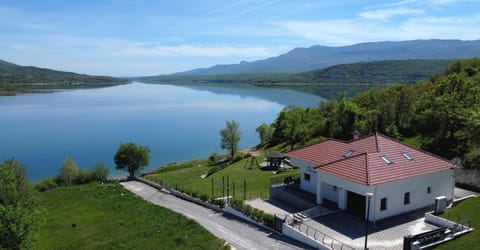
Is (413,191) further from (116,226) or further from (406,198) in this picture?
(116,226)

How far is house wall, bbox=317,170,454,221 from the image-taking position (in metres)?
20.5

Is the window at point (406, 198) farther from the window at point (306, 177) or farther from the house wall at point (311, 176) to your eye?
the window at point (306, 177)

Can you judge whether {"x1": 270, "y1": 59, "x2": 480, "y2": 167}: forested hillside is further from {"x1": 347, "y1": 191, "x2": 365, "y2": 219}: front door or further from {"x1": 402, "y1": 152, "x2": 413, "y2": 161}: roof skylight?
{"x1": 347, "y1": 191, "x2": 365, "y2": 219}: front door

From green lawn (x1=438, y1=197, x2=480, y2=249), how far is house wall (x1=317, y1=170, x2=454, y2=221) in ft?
4.71

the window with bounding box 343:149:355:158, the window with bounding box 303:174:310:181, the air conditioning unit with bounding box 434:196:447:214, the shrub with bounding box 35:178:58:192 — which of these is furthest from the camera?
the shrub with bounding box 35:178:58:192

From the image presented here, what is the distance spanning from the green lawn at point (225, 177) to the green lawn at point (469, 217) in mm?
11862

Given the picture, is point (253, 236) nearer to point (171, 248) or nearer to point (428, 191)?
point (171, 248)

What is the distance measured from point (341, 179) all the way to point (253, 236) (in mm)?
6013

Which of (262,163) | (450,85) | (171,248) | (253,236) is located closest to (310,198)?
(253,236)

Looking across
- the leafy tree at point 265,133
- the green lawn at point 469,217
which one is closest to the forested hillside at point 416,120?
the leafy tree at point 265,133

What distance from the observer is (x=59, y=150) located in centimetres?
6375

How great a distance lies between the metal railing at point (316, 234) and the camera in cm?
1762

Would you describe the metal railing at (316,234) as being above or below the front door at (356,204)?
below

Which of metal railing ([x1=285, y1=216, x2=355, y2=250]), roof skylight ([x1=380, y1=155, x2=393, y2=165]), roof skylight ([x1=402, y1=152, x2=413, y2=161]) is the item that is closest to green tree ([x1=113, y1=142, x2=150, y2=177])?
metal railing ([x1=285, y1=216, x2=355, y2=250])
